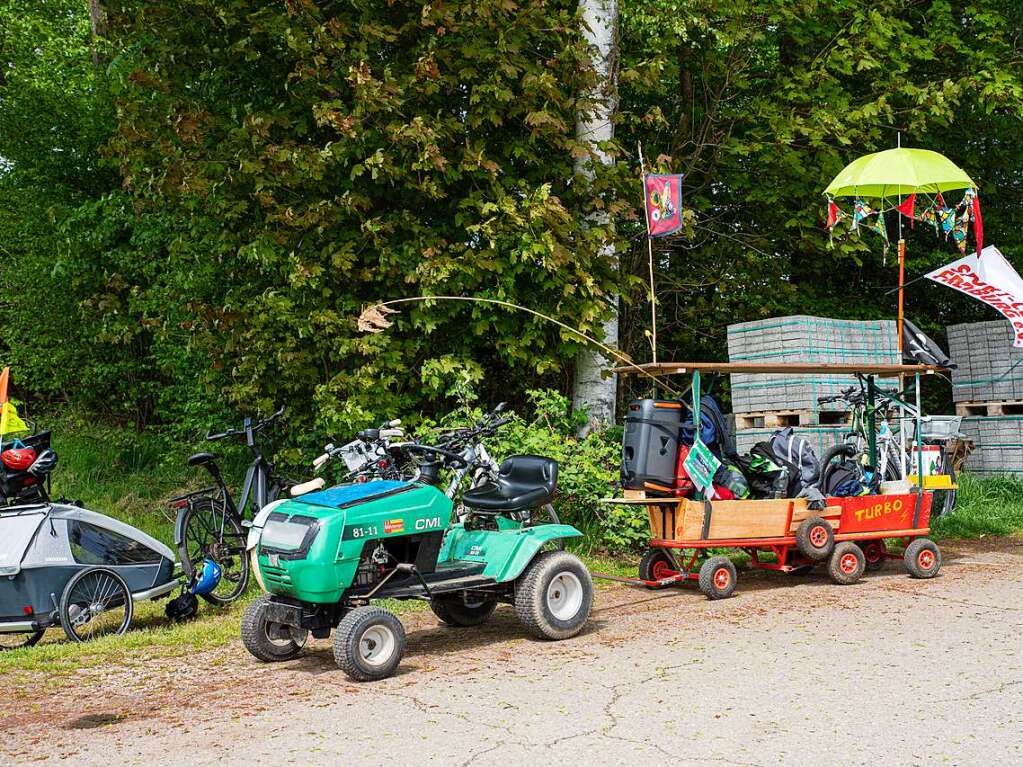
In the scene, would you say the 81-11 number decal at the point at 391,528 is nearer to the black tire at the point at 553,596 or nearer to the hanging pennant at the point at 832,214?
the black tire at the point at 553,596

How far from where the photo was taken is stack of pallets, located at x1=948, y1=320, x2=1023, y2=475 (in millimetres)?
14266

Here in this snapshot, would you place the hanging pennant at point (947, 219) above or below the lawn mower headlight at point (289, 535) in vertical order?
above

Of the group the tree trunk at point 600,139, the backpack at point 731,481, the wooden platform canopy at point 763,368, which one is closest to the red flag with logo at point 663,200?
the wooden platform canopy at point 763,368

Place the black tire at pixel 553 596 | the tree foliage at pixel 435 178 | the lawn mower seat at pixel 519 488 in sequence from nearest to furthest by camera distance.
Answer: the black tire at pixel 553 596 < the lawn mower seat at pixel 519 488 < the tree foliage at pixel 435 178

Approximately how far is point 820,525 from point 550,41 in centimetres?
591

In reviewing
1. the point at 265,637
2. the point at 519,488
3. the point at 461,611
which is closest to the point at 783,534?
the point at 519,488

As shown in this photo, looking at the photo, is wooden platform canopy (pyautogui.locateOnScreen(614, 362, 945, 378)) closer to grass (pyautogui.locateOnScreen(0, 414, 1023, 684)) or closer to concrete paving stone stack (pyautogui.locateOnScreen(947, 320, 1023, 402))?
grass (pyautogui.locateOnScreen(0, 414, 1023, 684))

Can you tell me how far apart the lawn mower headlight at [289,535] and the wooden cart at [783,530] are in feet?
9.43

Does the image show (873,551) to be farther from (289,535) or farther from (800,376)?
(289,535)

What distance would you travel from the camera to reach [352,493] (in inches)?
269

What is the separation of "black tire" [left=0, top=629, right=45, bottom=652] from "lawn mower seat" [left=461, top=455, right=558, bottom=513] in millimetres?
3150

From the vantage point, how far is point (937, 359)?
10.1 m

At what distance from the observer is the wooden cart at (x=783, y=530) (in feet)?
28.2

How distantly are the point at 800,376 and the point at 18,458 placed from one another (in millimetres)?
7912
